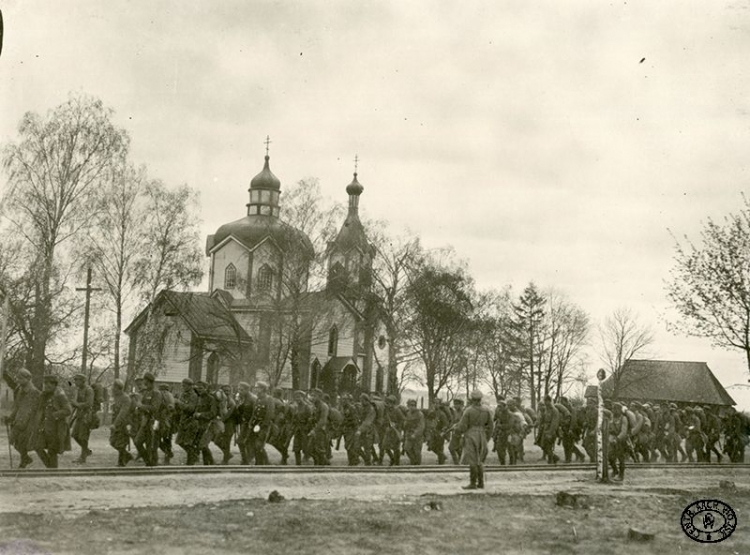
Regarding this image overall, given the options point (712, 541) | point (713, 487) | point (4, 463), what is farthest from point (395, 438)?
point (712, 541)

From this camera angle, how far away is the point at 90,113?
101 ft

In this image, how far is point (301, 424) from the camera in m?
17.7

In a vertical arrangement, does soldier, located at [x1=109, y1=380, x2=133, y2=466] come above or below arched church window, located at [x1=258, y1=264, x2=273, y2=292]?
below

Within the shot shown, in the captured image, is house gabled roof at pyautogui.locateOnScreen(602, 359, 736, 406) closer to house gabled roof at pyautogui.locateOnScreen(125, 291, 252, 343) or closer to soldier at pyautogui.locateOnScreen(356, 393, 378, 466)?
house gabled roof at pyautogui.locateOnScreen(125, 291, 252, 343)

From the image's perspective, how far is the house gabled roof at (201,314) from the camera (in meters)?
35.1

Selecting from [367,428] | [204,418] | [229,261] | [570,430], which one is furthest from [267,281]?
[204,418]

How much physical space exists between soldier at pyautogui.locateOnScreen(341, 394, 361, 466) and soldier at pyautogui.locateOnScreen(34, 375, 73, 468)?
604cm

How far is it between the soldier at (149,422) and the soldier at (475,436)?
18.4 ft

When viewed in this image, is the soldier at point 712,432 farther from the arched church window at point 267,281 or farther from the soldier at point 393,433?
the arched church window at point 267,281

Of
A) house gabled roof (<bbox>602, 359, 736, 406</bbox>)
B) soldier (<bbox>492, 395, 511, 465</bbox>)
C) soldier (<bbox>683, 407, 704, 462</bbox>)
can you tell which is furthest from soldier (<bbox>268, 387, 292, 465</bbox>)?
house gabled roof (<bbox>602, 359, 736, 406</bbox>)

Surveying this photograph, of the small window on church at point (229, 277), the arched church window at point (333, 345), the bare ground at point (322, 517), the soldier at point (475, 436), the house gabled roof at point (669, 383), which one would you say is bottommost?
the bare ground at point (322, 517)

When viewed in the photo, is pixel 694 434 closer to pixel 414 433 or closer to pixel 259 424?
pixel 414 433

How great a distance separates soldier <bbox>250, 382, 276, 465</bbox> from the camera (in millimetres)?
16750

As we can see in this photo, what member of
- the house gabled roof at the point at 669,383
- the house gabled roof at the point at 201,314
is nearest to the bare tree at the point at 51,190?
the house gabled roof at the point at 201,314
